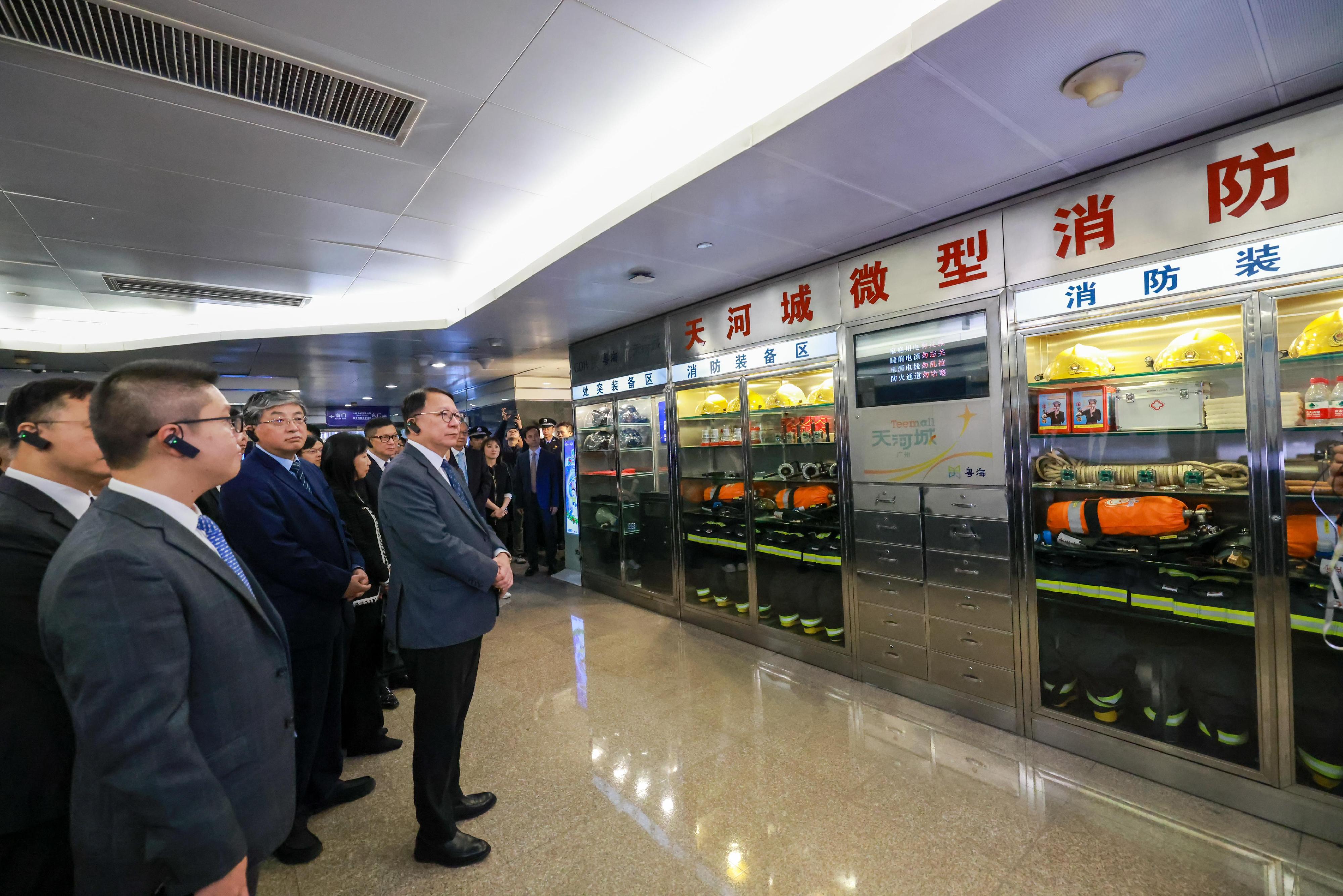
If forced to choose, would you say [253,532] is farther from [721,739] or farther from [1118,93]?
[1118,93]

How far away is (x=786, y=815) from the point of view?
2523 millimetres

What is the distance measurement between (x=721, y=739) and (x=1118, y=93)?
3.33m

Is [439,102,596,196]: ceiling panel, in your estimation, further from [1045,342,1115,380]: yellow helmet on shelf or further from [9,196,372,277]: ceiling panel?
[1045,342,1115,380]: yellow helmet on shelf

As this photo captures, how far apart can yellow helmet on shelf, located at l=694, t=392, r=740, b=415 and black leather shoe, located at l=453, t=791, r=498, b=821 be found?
3.27 meters

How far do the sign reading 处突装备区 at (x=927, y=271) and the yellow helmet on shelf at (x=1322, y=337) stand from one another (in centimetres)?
118

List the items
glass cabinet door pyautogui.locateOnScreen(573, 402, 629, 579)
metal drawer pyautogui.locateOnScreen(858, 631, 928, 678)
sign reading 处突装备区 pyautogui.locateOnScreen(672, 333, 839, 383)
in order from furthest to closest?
glass cabinet door pyautogui.locateOnScreen(573, 402, 629, 579) → sign reading 处突装备区 pyautogui.locateOnScreen(672, 333, 839, 383) → metal drawer pyautogui.locateOnScreen(858, 631, 928, 678)

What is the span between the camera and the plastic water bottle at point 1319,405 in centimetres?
230

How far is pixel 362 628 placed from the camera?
3.25 meters

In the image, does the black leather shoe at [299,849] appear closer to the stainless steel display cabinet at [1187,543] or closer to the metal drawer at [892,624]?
the metal drawer at [892,624]

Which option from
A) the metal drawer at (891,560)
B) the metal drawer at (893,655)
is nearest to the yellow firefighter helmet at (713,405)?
the metal drawer at (891,560)

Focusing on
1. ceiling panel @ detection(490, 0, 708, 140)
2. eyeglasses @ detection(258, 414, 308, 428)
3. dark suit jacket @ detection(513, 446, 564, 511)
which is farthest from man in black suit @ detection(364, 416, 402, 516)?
dark suit jacket @ detection(513, 446, 564, 511)

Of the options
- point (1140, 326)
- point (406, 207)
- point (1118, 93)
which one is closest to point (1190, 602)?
point (1140, 326)

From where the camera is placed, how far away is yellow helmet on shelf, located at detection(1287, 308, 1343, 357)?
2275 millimetres

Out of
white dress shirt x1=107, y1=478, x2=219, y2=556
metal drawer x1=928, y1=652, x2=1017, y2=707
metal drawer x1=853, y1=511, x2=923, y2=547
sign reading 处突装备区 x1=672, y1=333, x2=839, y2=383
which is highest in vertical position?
sign reading 处突装备区 x1=672, y1=333, x2=839, y2=383
